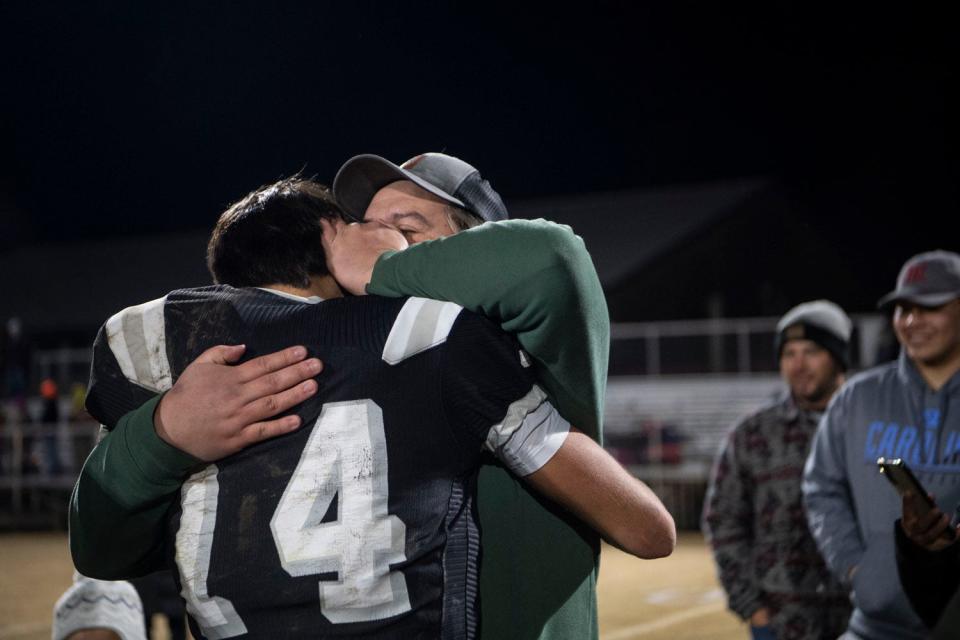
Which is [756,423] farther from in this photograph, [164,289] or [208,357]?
[164,289]

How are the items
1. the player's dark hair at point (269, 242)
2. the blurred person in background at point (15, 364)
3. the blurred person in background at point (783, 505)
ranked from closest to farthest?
the player's dark hair at point (269, 242), the blurred person in background at point (783, 505), the blurred person in background at point (15, 364)

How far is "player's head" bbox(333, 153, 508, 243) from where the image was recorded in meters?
2.24

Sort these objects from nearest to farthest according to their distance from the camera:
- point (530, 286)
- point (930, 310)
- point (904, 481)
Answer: point (530, 286) < point (904, 481) < point (930, 310)

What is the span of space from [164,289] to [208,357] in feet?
84.8

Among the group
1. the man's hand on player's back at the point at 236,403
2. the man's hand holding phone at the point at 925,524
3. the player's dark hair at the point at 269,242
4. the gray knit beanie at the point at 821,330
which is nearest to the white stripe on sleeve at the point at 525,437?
the man's hand on player's back at the point at 236,403

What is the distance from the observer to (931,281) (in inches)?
147

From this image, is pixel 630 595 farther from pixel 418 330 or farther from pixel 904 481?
pixel 418 330

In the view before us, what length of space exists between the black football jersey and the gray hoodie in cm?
203

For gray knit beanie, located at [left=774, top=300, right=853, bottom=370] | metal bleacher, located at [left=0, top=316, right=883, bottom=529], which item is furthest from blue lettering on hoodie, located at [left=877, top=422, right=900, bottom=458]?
metal bleacher, located at [left=0, top=316, right=883, bottom=529]

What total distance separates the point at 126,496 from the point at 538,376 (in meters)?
0.68

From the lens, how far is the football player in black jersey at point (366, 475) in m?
1.68

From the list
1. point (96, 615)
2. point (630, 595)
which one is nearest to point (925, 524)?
point (96, 615)

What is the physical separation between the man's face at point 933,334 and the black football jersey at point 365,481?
7.40 ft

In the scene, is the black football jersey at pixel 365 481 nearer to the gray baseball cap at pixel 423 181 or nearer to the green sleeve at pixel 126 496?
the green sleeve at pixel 126 496
